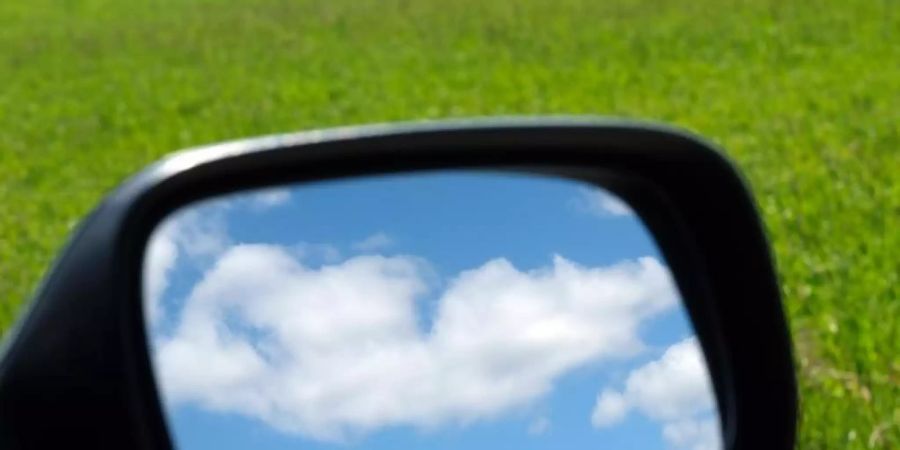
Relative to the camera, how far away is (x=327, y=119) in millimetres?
16359

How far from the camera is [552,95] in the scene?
1692 centimetres

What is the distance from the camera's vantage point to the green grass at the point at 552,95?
7340 millimetres

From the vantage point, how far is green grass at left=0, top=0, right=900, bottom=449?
24.1 ft

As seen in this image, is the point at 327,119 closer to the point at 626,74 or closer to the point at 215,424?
the point at 626,74

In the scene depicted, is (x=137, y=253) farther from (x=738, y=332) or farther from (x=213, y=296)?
(x=738, y=332)

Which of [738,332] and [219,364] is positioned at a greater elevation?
[219,364]

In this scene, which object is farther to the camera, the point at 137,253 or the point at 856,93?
the point at 856,93

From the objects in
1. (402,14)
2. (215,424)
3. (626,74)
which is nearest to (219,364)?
(215,424)

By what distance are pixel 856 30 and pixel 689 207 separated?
18.3 metres

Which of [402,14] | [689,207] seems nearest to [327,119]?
[402,14]

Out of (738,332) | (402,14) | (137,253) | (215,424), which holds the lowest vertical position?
(402,14)

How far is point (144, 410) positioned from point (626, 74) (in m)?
16.7

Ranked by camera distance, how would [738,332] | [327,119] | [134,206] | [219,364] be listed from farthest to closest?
[327,119] < [738,332] < [219,364] < [134,206]

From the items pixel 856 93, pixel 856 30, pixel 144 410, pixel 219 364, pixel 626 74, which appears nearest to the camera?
pixel 144 410
